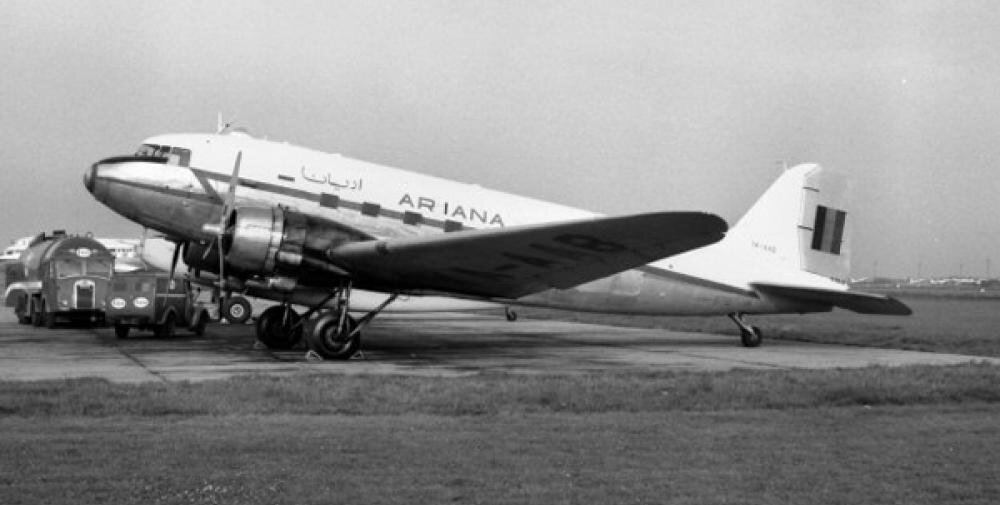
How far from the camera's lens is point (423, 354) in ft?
47.1

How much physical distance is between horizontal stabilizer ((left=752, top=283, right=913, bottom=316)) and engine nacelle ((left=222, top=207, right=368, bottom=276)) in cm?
796

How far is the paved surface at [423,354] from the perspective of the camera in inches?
460

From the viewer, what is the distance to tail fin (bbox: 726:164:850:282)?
1716 centimetres

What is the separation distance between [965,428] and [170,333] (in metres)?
14.8

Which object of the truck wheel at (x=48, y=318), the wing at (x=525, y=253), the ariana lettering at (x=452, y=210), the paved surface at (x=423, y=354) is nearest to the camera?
the wing at (x=525, y=253)

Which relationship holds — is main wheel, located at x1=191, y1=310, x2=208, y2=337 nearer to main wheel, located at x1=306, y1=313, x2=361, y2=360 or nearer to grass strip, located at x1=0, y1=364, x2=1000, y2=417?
main wheel, located at x1=306, y1=313, x2=361, y2=360

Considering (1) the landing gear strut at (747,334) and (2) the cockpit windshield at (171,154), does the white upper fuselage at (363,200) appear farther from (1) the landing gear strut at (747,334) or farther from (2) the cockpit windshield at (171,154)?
(1) the landing gear strut at (747,334)

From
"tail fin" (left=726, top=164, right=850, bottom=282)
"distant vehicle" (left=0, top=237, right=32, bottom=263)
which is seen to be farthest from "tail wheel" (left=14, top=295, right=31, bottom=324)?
"distant vehicle" (left=0, top=237, right=32, bottom=263)

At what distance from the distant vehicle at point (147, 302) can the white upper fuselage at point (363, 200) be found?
11.4 ft

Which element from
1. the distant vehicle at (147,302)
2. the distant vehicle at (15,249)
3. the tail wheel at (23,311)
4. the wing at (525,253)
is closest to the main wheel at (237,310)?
the distant vehicle at (147,302)

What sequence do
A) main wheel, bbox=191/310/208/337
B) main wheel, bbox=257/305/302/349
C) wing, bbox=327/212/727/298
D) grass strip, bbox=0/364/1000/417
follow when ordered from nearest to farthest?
grass strip, bbox=0/364/1000/417, wing, bbox=327/212/727/298, main wheel, bbox=257/305/302/349, main wheel, bbox=191/310/208/337

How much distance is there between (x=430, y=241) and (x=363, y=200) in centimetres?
271

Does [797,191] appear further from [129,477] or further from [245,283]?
[129,477]

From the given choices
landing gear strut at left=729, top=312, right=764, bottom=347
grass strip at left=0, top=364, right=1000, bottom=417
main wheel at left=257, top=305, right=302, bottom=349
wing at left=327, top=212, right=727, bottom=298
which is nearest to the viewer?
grass strip at left=0, top=364, right=1000, bottom=417
